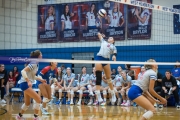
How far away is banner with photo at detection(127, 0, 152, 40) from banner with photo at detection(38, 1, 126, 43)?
378mm

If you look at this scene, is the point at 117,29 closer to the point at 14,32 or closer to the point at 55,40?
the point at 55,40

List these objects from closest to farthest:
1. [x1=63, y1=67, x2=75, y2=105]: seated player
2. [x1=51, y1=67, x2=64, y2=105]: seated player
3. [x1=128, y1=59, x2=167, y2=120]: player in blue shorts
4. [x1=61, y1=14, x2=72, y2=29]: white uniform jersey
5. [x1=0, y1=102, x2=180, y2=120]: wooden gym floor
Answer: [x1=128, y1=59, x2=167, y2=120]: player in blue shorts < [x1=0, y1=102, x2=180, y2=120]: wooden gym floor < [x1=51, y1=67, x2=64, y2=105]: seated player < [x1=63, y1=67, x2=75, y2=105]: seated player < [x1=61, y1=14, x2=72, y2=29]: white uniform jersey

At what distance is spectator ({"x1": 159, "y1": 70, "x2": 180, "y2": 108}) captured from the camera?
1434 cm

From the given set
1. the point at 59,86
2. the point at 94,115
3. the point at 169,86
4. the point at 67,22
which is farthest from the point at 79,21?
the point at 94,115

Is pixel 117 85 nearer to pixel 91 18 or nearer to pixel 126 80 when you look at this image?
pixel 126 80

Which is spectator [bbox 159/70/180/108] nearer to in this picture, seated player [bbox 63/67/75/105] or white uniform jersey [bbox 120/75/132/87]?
white uniform jersey [bbox 120/75/132/87]

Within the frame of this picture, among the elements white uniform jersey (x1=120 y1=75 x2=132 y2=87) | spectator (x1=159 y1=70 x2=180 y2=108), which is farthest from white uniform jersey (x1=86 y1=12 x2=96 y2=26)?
spectator (x1=159 y1=70 x2=180 y2=108)

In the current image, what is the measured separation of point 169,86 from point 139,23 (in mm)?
5112

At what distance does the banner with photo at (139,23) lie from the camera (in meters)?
18.4

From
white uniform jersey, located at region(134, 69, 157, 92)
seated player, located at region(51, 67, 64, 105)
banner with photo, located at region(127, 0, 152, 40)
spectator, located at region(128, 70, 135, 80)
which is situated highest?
banner with photo, located at region(127, 0, 152, 40)

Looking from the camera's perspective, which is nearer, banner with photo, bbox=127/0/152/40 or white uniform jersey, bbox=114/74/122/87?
white uniform jersey, bbox=114/74/122/87

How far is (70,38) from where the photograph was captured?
2073 centimetres

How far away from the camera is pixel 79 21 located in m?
20.3

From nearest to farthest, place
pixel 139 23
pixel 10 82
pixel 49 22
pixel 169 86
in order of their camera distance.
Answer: pixel 169 86 → pixel 10 82 → pixel 139 23 → pixel 49 22
